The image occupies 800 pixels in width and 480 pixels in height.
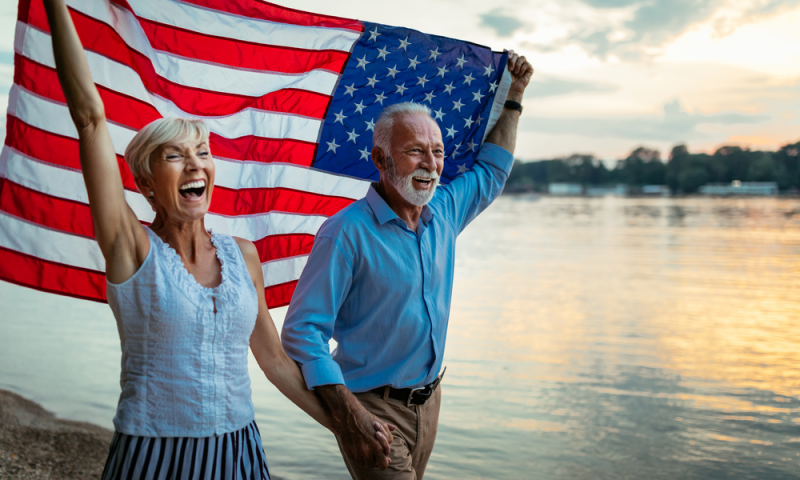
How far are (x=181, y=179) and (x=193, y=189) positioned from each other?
6 cm

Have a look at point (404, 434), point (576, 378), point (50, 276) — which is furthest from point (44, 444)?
point (576, 378)

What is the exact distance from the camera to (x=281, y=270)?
353 centimetres

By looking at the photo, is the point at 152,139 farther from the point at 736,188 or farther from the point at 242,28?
the point at 736,188

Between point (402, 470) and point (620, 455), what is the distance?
4843mm

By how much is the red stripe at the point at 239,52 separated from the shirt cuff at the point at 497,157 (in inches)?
37.2

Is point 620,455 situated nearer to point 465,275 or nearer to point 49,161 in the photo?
point 49,161

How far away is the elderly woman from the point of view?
191cm

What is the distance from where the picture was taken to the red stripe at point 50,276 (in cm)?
299

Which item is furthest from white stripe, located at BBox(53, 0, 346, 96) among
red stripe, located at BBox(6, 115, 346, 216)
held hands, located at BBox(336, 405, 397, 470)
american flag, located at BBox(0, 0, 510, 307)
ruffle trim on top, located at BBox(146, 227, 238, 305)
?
held hands, located at BBox(336, 405, 397, 470)

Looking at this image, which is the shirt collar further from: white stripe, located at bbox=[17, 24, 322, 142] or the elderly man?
white stripe, located at bbox=[17, 24, 322, 142]

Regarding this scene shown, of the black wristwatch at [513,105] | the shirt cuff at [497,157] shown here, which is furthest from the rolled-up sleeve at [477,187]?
the black wristwatch at [513,105]

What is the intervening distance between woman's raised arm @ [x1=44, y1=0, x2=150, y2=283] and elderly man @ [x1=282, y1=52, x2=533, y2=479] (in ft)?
2.79

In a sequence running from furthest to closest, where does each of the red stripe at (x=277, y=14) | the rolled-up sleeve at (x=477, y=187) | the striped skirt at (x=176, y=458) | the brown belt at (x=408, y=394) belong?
the red stripe at (x=277, y=14)
the rolled-up sleeve at (x=477, y=187)
the brown belt at (x=408, y=394)
the striped skirt at (x=176, y=458)

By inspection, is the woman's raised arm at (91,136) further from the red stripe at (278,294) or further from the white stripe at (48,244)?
the red stripe at (278,294)
